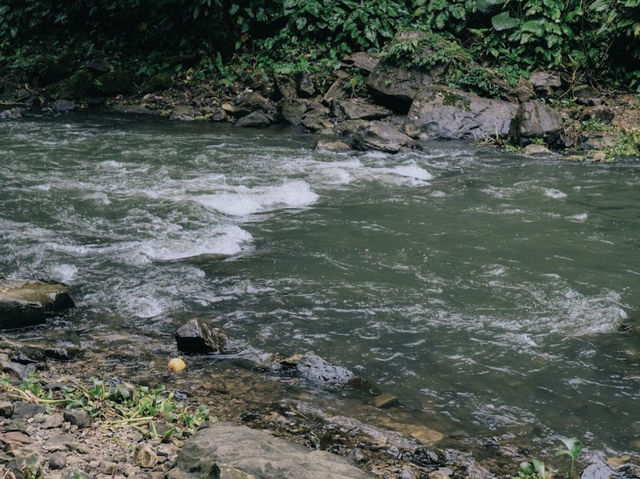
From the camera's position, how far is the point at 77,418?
3.28m

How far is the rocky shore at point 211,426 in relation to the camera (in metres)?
2.86

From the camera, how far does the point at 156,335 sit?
482 cm

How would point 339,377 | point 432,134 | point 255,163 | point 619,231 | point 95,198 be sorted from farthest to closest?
point 432,134
point 255,163
point 95,198
point 619,231
point 339,377

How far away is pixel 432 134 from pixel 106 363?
10210 millimetres

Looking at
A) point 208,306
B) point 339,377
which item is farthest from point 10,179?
point 339,377

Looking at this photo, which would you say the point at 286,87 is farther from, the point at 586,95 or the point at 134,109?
the point at 586,95

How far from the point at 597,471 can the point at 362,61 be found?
548 inches

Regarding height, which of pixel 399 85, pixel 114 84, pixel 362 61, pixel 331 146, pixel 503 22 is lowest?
pixel 331 146

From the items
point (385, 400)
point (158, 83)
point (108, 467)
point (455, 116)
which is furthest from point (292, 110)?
point (108, 467)

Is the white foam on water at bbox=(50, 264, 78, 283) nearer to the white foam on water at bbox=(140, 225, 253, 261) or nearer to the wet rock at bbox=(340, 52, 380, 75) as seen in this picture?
the white foam on water at bbox=(140, 225, 253, 261)

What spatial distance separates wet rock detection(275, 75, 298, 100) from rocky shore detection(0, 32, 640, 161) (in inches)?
1.0

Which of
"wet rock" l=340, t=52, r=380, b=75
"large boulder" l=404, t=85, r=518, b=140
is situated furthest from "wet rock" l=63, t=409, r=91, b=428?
"wet rock" l=340, t=52, r=380, b=75

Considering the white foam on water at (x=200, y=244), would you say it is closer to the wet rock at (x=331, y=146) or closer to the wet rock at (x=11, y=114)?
the wet rock at (x=331, y=146)

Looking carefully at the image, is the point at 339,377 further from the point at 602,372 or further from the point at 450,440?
the point at 602,372
